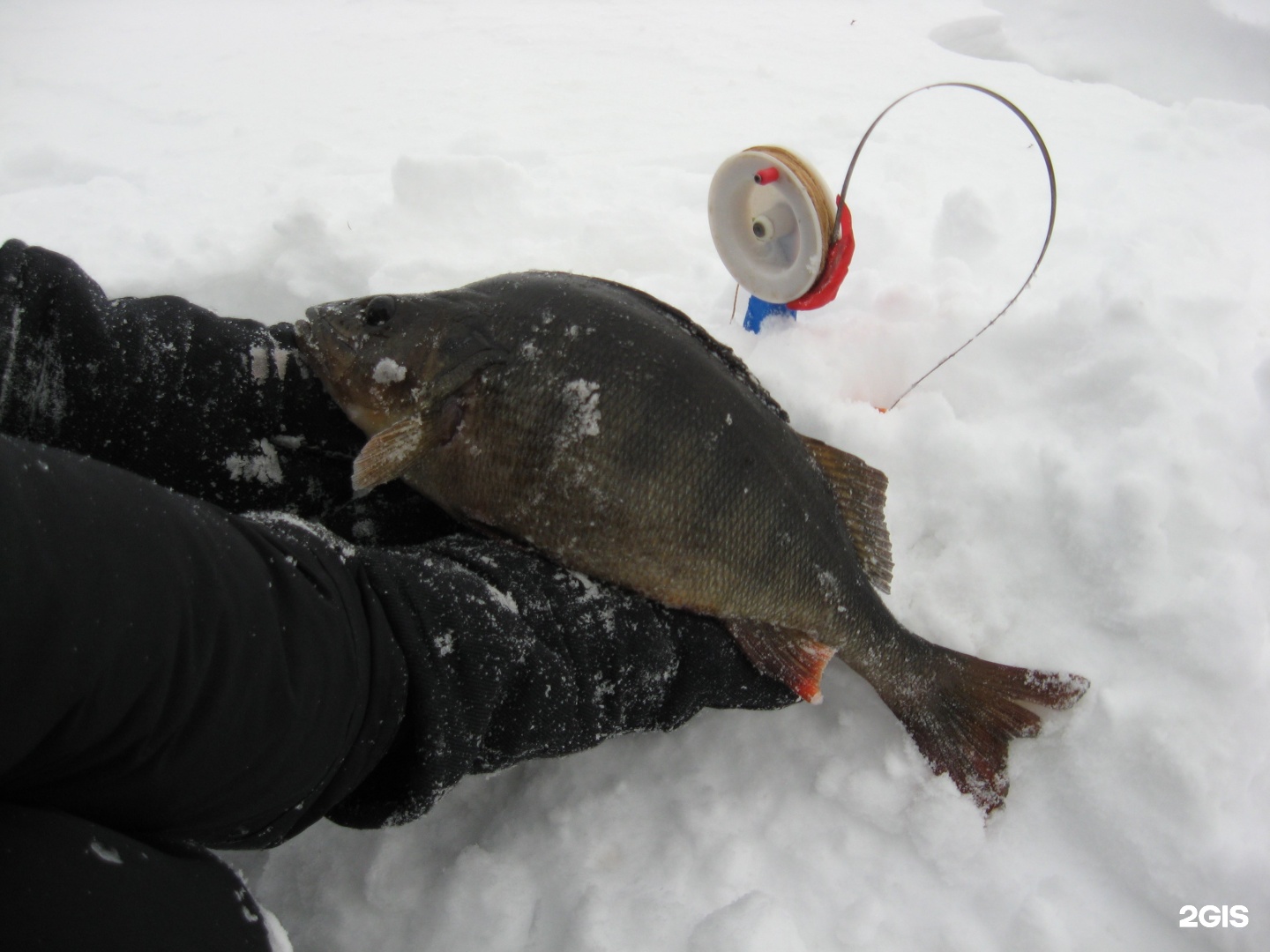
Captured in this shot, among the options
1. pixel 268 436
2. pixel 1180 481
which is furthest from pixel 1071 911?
pixel 268 436

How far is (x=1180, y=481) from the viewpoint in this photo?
1.68 meters

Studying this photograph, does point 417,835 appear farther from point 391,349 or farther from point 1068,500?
point 1068,500

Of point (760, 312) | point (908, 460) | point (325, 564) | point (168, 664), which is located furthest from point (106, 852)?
point (760, 312)

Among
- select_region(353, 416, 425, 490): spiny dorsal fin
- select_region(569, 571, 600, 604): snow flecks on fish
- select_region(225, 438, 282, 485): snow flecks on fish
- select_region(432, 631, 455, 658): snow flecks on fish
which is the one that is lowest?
select_region(569, 571, 600, 604): snow flecks on fish

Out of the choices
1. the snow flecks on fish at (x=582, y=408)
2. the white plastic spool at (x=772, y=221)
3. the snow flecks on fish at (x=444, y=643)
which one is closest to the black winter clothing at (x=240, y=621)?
the snow flecks on fish at (x=444, y=643)

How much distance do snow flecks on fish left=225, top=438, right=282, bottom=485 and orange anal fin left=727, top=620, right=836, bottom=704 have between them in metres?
1.03

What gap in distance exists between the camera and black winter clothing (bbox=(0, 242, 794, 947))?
0.77m

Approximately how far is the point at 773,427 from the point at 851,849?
0.85m

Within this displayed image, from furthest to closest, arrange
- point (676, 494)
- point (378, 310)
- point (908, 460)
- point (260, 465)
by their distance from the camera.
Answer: point (908, 460)
point (378, 310)
point (260, 465)
point (676, 494)

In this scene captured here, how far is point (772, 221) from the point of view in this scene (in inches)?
74.4

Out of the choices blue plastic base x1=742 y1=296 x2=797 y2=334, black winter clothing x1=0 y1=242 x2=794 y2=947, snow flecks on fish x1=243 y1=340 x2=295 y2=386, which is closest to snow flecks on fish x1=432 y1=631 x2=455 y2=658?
black winter clothing x1=0 y1=242 x2=794 y2=947

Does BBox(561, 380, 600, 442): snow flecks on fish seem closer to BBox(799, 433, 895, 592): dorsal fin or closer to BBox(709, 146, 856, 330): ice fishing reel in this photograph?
BBox(799, 433, 895, 592): dorsal fin

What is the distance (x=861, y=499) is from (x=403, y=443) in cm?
99

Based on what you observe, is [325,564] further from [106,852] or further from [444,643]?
[106,852]
